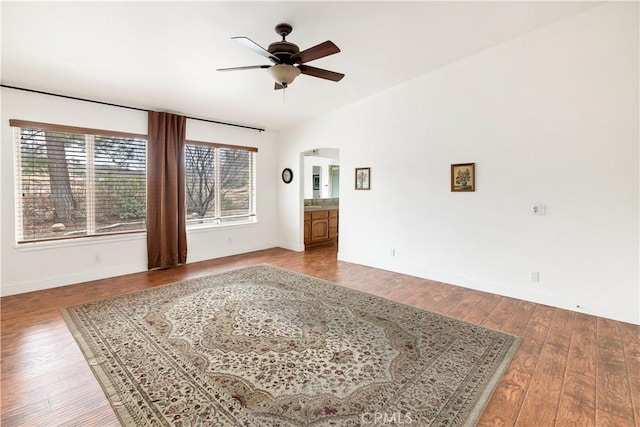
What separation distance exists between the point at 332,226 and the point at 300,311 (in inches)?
164

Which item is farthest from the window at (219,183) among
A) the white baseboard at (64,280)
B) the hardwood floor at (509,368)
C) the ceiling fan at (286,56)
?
the ceiling fan at (286,56)

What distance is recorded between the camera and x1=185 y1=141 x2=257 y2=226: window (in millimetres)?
5398

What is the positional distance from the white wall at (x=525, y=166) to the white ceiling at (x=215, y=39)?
0.36 metres

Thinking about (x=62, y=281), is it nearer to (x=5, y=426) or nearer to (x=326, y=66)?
(x=5, y=426)

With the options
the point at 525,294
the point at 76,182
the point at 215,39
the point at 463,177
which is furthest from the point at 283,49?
the point at 525,294

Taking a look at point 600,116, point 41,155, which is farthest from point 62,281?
point 600,116

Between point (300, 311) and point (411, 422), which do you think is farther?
point (300, 311)

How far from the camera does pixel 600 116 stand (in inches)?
120

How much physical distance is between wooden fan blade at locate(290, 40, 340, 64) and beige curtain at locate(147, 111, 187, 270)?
10.2 ft

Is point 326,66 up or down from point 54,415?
up

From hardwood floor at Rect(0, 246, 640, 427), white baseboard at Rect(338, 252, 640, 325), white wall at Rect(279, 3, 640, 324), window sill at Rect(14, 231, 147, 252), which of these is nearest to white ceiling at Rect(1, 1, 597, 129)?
white wall at Rect(279, 3, 640, 324)

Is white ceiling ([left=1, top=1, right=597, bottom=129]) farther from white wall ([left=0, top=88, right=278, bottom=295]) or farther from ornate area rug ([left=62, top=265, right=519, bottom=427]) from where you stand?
ornate area rug ([left=62, top=265, right=519, bottom=427])

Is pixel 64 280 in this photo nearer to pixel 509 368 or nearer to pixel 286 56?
pixel 286 56

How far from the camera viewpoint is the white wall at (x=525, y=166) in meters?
2.98
